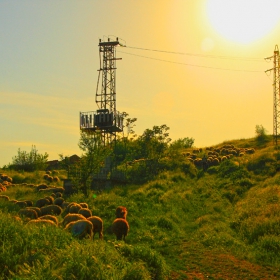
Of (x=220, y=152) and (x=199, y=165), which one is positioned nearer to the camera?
(x=199, y=165)

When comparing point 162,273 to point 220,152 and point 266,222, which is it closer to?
point 266,222

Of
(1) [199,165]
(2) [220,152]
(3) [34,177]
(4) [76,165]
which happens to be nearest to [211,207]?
(4) [76,165]

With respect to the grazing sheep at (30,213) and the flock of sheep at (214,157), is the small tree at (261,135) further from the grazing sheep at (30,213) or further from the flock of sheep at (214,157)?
the grazing sheep at (30,213)

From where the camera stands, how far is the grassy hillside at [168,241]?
9414mm

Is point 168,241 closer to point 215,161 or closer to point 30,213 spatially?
point 30,213

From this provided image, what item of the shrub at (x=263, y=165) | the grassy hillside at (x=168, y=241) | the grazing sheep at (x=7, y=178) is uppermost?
the shrub at (x=263, y=165)

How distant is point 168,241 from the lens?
53.0 ft

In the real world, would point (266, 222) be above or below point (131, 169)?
below

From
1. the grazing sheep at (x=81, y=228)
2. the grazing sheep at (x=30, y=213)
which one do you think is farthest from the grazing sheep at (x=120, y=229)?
the grazing sheep at (x=30, y=213)

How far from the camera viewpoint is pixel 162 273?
1128cm

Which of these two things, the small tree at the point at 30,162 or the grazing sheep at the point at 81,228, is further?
the small tree at the point at 30,162

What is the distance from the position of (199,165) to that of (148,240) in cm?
3344

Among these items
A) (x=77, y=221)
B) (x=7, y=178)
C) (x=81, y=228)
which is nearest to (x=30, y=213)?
(x=77, y=221)

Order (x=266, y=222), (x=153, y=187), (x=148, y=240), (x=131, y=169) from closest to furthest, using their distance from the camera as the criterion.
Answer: (x=148, y=240) < (x=266, y=222) < (x=153, y=187) < (x=131, y=169)
